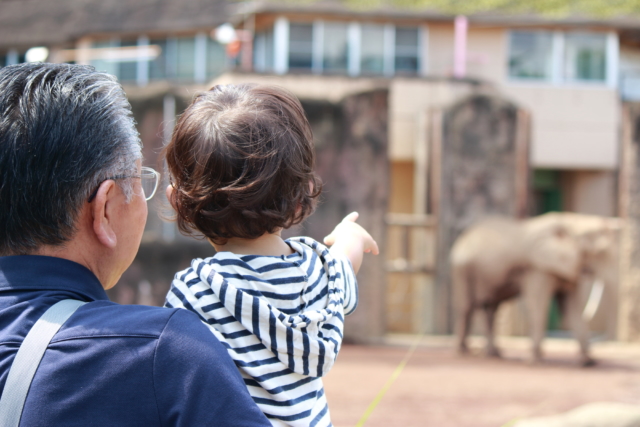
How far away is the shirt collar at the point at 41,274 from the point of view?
3.74 feet

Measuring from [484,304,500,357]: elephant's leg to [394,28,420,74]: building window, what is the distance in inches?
326

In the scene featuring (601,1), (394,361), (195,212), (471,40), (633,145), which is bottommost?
(394,361)

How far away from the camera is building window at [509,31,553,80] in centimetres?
1730

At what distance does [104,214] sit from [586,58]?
17.8 meters

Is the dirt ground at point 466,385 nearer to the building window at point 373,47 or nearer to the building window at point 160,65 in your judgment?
the building window at point 373,47

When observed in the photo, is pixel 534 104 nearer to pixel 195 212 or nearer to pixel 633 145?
pixel 633 145

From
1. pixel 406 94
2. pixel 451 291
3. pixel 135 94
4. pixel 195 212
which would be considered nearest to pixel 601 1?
pixel 406 94

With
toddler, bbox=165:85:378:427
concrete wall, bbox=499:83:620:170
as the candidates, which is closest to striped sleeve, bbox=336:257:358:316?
toddler, bbox=165:85:378:427

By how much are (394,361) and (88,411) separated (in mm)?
8133

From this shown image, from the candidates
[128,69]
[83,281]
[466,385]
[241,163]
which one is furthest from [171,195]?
Result: [128,69]

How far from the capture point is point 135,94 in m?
11.9

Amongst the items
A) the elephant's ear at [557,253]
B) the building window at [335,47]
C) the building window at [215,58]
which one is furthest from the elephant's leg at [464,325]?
the building window at [215,58]

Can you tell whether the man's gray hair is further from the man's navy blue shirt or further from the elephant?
the elephant

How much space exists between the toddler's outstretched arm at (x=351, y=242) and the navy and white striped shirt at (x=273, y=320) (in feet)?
0.71
